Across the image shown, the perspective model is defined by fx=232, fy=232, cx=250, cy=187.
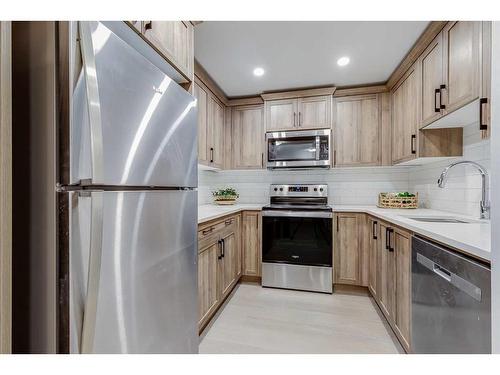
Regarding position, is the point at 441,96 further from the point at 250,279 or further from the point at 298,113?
the point at 250,279

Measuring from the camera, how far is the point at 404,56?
84.0 inches

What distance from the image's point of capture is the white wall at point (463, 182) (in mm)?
1727

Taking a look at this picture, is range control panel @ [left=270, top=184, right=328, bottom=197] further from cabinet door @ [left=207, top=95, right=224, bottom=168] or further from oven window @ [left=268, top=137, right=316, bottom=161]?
cabinet door @ [left=207, top=95, right=224, bottom=168]

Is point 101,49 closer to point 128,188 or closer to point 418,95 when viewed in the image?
point 128,188

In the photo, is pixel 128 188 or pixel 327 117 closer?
pixel 128 188

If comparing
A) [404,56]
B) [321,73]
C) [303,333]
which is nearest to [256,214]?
[303,333]

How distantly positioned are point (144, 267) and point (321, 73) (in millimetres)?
2466

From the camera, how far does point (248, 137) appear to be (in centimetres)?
310

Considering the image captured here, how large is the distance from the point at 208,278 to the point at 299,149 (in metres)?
1.80

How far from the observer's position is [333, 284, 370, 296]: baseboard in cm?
251

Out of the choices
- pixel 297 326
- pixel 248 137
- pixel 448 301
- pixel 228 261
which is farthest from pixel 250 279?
pixel 448 301

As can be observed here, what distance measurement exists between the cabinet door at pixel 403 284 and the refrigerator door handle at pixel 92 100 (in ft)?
5.56

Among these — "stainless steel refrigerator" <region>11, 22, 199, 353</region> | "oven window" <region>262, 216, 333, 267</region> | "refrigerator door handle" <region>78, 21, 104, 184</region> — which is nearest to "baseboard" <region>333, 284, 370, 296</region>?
"oven window" <region>262, 216, 333, 267</region>
